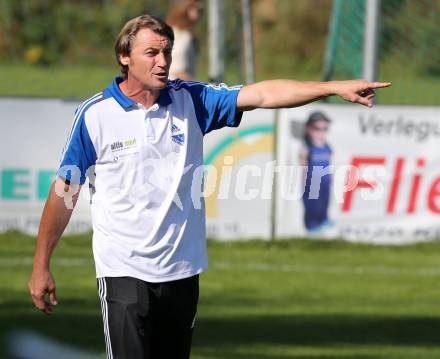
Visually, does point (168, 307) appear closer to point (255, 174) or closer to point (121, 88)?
point (121, 88)

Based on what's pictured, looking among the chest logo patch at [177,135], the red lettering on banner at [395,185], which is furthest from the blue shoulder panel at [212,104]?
the red lettering on banner at [395,185]

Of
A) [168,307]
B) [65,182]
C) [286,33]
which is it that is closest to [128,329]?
[168,307]

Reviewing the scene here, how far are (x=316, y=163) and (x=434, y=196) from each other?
1.40 m

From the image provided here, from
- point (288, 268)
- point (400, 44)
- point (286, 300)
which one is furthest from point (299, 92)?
point (400, 44)

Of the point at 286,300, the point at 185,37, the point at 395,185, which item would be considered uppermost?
the point at 185,37

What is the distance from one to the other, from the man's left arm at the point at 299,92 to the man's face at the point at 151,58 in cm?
44

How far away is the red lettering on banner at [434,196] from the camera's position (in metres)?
13.5

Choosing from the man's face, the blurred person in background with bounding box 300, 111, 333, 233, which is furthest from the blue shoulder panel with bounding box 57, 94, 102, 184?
the blurred person in background with bounding box 300, 111, 333, 233

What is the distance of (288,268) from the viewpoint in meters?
12.5

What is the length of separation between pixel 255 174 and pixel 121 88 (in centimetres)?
768

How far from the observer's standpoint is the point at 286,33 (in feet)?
115

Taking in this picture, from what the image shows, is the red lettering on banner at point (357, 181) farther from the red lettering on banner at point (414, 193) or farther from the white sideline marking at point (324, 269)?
the white sideline marking at point (324, 269)

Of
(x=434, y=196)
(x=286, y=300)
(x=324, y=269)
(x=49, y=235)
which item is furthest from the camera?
(x=434, y=196)

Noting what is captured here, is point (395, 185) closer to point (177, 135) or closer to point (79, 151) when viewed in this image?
point (177, 135)
